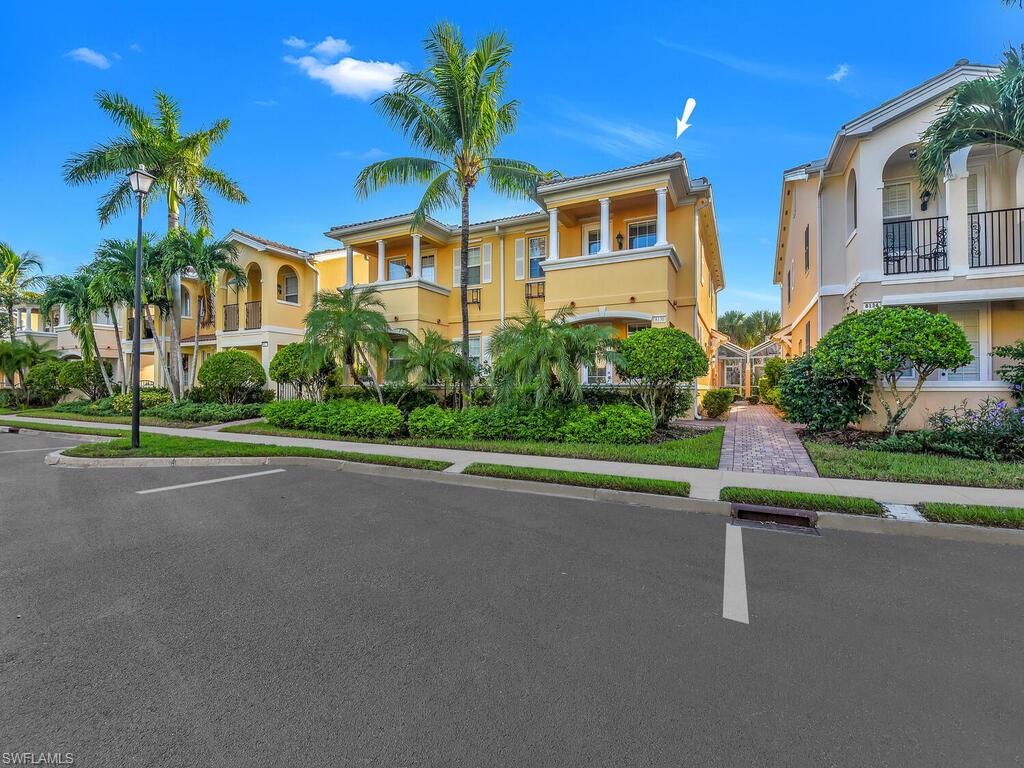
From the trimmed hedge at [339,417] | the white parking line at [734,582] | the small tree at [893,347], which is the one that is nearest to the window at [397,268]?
the trimmed hedge at [339,417]

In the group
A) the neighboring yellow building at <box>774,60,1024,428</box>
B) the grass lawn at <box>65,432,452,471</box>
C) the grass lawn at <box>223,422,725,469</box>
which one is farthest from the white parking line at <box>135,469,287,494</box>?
the neighboring yellow building at <box>774,60,1024,428</box>

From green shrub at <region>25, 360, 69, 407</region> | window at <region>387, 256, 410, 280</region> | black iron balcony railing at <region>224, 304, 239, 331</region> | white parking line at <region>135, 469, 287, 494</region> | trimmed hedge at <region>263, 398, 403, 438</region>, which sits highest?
window at <region>387, 256, 410, 280</region>

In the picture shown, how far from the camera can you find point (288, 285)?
943 inches

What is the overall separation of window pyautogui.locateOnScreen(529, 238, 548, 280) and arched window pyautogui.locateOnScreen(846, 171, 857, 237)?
9653 mm

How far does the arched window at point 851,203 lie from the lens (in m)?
12.9

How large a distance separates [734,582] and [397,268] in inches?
801

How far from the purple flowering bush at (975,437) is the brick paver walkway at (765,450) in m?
1.84

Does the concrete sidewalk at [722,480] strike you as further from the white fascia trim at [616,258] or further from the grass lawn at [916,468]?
the white fascia trim at [616,258]

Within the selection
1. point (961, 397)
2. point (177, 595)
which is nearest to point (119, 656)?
point (177, 595)

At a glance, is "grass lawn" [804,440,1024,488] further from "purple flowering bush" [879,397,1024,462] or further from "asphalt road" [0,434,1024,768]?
"asphalt road" [0,434,1024,768]

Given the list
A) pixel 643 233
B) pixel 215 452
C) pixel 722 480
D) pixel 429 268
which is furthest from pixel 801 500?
pixel 429 268

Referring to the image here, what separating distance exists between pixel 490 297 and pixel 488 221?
2.94m

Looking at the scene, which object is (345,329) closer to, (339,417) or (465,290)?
(339,417)

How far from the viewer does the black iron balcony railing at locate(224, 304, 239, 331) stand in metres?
23.0
